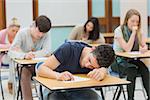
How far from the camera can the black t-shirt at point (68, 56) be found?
2410 millimetres

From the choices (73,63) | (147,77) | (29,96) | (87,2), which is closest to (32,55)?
(29,96)

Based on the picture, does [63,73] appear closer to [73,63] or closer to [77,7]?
[73,63]

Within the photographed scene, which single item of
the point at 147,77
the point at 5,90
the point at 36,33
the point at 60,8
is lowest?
the point at 5,90

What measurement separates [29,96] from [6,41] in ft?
4.61

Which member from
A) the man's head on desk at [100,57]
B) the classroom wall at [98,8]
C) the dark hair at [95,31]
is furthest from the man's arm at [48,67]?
the classroom wall at [98,8]

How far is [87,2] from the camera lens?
663cm

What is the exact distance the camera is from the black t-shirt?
94.9 inches

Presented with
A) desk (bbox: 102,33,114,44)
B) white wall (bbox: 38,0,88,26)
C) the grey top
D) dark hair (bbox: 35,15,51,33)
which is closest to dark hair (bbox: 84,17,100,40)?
the grey top

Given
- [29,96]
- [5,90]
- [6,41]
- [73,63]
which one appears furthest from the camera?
[5,90]

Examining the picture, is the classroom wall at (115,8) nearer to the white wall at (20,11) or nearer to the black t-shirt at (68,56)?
the white wall at (20,11)

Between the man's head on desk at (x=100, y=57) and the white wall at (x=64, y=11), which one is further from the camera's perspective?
the white wall at (x=64, y=11)

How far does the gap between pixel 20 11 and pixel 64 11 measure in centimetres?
89

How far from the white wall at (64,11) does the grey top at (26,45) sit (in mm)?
2562

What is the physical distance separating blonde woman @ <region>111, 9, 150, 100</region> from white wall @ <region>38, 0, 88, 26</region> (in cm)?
240
